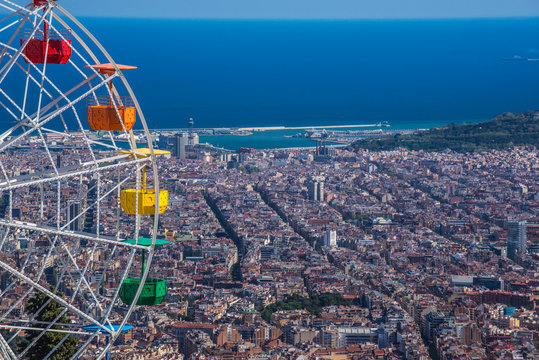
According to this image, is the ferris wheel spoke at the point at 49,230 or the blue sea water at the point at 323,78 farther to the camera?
the blue sea water at the point at 323,78

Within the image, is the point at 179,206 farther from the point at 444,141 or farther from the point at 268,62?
the point at 268,62

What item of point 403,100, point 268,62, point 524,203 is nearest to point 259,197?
point 524,203

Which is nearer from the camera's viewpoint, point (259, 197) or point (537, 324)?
point (537, 324)

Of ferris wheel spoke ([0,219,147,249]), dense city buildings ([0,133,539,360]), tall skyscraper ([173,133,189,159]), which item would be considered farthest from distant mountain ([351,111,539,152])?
ferris wheel spoke ([0,219,147,249])

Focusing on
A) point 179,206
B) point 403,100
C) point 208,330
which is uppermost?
point 403,100

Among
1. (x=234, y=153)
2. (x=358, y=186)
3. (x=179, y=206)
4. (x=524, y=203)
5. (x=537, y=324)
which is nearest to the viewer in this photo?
(x=537, y=324)

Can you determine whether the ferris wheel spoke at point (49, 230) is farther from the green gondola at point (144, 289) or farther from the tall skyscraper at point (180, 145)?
the tall skyscraper at point (180, 145)

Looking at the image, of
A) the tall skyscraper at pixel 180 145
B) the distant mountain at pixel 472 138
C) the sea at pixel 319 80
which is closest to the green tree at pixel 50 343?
the tall skyscraper at pixel 180 145

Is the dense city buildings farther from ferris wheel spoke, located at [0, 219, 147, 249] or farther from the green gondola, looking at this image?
ferris wheel spoke, located at [0, 219, 147, 249]
